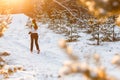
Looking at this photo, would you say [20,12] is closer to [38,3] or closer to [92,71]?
[38,3]

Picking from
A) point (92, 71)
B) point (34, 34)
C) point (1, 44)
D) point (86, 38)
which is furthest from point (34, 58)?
point (92, 71)

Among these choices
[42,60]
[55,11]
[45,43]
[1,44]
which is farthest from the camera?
[55,11]

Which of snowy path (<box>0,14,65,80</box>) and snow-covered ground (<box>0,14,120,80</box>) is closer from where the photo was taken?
snow-covered ground (<box>0,14,120,80</box>)

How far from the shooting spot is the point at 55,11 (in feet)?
113

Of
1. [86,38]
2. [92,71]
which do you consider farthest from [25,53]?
[92,71]

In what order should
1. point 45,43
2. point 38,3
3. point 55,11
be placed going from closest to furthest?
point 45,43, point 55,11, point 38,3

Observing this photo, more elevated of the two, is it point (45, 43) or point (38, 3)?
point (38, 3)

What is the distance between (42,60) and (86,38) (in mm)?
9337

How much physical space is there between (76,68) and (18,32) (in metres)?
27.1

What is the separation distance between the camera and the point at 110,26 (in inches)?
1050

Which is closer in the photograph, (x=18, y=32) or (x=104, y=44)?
(x=104, y=44)

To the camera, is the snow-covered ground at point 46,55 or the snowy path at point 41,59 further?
the snowy path at point 41,59

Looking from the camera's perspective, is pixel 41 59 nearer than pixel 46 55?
Yes

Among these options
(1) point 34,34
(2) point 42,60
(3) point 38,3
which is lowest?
(2) point 42,60
